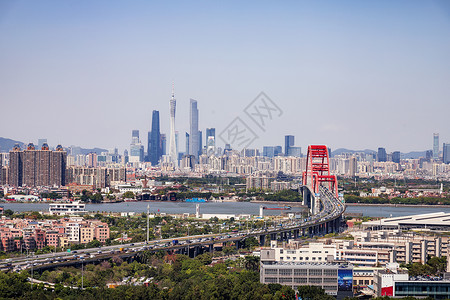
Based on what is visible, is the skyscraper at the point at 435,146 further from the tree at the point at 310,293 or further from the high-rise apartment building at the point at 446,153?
the tree at the point at 310,293

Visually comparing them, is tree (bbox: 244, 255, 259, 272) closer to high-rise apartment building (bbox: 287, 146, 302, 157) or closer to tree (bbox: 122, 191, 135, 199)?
tree (bbox: 122, 191, 135, 199)

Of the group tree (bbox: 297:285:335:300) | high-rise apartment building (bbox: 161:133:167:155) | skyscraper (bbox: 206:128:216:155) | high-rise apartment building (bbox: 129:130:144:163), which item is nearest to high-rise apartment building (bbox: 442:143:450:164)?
skyscraper (bbox: 206:128:216:155)

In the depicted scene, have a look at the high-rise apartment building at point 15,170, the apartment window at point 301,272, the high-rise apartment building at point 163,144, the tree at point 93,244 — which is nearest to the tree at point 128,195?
the high-rise apartment building at point 15,170

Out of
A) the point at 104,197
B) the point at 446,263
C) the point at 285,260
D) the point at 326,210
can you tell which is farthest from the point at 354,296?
the point at 104,197

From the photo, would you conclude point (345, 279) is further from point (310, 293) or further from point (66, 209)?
point (66, 209)

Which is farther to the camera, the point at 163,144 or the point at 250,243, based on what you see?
the point at 163,144

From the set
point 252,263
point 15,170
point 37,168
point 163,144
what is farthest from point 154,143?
point 252,263
